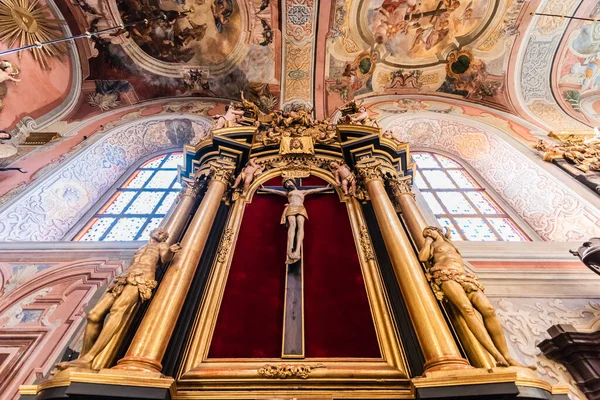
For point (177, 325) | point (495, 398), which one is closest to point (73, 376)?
point (177, 325)

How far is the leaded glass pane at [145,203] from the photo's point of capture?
6914mm

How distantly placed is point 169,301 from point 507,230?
6.52 meters

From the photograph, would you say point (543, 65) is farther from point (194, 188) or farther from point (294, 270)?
point (194, 188)

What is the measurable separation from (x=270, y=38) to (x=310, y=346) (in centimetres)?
918

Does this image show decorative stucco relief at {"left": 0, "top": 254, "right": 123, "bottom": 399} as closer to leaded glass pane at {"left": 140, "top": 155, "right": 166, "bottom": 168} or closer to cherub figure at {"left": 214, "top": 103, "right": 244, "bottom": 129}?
cherub figure at {"left": 214, "top": 103, "right": 244, "bottom": 129}

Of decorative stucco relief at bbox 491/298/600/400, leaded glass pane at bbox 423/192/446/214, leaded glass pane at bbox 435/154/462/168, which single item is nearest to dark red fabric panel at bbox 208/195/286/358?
decorative stucco relief at bbox 491/298/600/400

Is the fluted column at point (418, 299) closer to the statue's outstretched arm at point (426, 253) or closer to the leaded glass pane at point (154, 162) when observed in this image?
the statue's outstretched arm at point (426, 253)

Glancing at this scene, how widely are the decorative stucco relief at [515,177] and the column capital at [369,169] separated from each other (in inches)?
148

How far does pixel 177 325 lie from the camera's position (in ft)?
10.3

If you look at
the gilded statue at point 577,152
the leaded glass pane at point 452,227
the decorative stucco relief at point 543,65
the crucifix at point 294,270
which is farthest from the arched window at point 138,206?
the decorative stucco relief at point 543,65

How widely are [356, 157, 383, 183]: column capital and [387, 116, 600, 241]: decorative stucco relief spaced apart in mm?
3765

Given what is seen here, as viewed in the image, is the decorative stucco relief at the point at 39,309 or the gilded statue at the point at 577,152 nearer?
the decorative stucco relief at the point at 39,309

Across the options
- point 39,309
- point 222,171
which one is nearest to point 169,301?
point 39,309

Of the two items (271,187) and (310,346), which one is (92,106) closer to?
(271,187)
